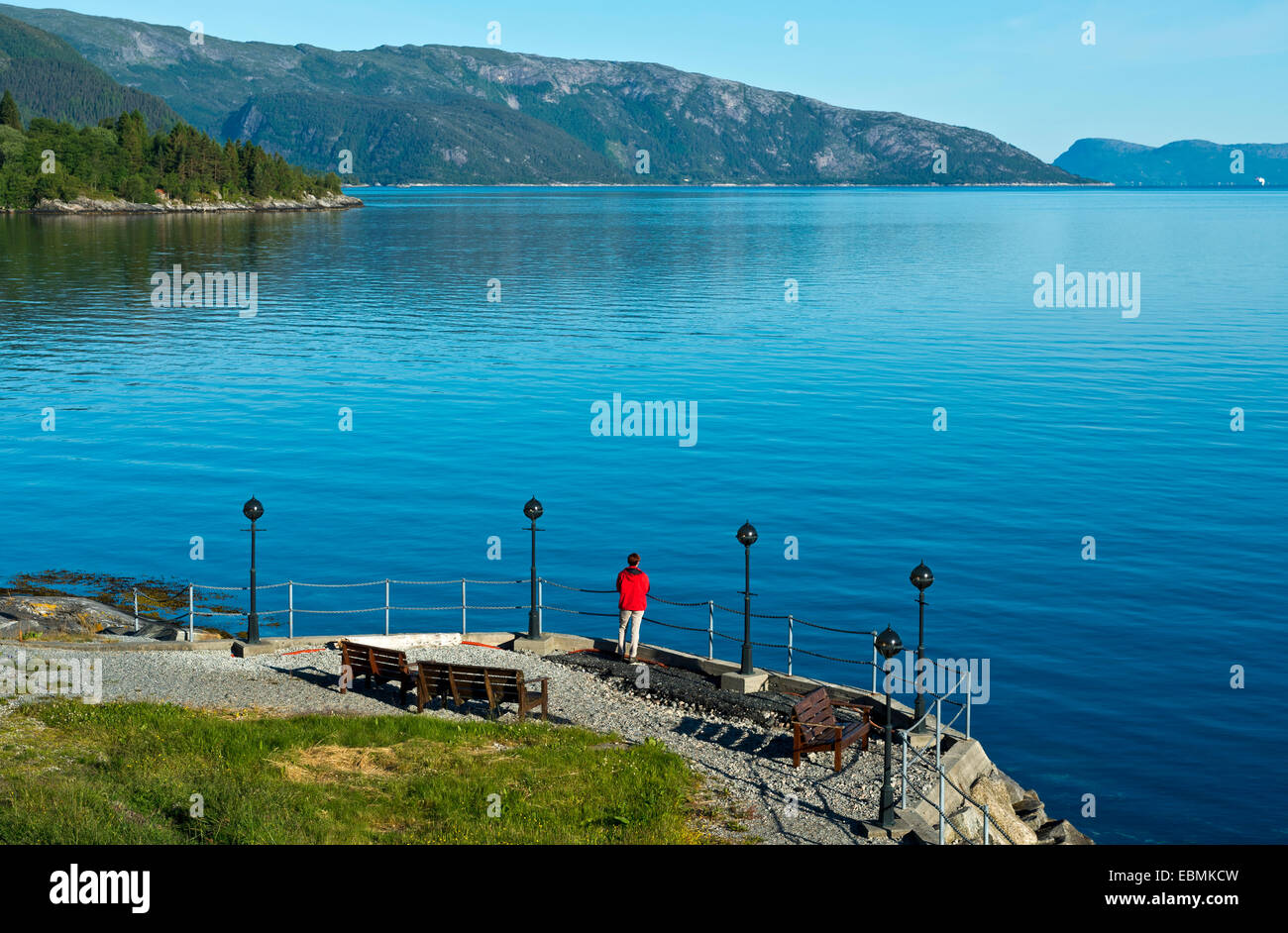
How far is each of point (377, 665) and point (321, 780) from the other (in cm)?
545

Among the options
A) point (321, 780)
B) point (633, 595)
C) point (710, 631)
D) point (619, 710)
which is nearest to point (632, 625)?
point (633, 595)

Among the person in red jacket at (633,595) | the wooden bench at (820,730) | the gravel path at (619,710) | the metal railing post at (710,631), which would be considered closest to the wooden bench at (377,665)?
the gravel path at (619,710)

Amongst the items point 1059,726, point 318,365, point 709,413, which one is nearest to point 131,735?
point 1059,726

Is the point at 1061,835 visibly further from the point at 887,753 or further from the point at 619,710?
the point at 619,710

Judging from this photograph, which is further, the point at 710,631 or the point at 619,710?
the point at 710,631

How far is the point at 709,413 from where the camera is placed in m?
62.2

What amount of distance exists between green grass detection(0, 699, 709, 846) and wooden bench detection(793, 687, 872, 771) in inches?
80.3

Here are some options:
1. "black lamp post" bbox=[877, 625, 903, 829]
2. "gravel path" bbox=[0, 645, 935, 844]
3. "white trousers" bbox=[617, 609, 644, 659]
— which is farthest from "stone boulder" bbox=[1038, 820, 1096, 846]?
"white trousers" bbox=[617, 609, 644, 659]

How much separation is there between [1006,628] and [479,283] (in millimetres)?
90549

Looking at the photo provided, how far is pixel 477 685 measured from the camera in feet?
80.6

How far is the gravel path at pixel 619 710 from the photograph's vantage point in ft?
66.2

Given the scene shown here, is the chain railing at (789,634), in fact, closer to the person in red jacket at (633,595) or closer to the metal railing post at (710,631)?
the metal railing post at (710,631)

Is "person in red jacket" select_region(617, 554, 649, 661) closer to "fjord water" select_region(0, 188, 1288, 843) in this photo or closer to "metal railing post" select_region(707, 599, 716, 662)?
"metal railing post" select_region(707, 599, 716, 662)

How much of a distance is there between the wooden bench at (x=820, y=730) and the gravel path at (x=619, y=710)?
287 mm
